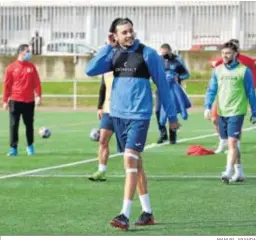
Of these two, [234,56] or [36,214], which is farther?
[234,56]

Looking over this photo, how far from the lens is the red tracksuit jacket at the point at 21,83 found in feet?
62.7

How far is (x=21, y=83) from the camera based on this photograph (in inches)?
752

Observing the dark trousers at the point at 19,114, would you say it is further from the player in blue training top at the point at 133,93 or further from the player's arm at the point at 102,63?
the player in blue training top at the point at 133,93

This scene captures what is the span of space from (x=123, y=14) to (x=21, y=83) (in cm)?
2400

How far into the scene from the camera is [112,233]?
1063cm

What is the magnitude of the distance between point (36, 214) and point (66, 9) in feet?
103

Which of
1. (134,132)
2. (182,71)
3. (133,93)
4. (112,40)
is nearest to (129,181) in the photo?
(134,132)

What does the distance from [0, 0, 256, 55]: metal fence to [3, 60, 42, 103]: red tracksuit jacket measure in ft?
73.2

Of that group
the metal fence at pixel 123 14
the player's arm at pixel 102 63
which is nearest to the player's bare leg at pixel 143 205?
the player's arm at pixel 102 63

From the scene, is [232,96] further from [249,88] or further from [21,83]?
[21,83]

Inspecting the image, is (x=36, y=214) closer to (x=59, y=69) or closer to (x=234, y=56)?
(x=234, y=56)

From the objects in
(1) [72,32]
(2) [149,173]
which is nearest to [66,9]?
(1) [72,32]

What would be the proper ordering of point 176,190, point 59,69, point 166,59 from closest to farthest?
point 176,190 < point 166,59 < point 59,69

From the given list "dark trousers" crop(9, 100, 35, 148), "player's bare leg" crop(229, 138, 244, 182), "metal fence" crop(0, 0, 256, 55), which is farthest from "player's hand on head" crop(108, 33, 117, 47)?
"metal fence" crop(0, 0, 256, 55)
